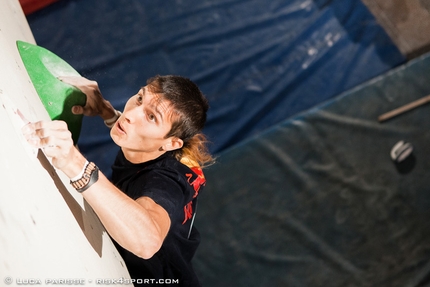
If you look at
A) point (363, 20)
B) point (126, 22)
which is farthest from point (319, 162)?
point (126, 22)

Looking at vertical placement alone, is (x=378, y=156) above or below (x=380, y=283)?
above

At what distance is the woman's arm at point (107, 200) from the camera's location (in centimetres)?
83

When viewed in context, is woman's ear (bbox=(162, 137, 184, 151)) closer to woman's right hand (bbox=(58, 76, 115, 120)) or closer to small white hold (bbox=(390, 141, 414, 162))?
woman's right hand (bbox=(58, 76, 115, 120))

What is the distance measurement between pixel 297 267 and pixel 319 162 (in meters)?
0.52

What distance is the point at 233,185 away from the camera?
7.01ft

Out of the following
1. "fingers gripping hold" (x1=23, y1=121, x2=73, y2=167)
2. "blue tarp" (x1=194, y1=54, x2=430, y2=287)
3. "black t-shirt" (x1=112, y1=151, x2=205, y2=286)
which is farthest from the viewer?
"blue tarp" (x1=194, y1=54, x2=430, y2=287)

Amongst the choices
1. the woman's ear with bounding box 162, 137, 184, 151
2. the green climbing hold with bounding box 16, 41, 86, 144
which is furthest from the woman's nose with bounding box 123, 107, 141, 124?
the green climbing hold with bounding box 16, 41, 86, 144

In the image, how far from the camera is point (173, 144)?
4.14 feet

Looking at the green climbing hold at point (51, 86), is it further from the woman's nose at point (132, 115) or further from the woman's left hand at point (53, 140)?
the woman's left hand at point (53, 140)

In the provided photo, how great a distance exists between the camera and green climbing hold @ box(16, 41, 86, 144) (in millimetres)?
1291

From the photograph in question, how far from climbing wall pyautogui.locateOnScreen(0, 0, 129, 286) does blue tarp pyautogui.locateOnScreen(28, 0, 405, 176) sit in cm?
94

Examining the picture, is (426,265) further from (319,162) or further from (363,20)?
(363,20)

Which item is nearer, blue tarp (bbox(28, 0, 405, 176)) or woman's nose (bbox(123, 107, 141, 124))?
woman's nose (bbox(123, 107, 141, 124))

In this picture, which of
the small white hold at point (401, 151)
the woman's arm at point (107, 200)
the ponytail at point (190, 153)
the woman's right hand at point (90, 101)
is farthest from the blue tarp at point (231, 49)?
the woman's arm at point (107, 200)
